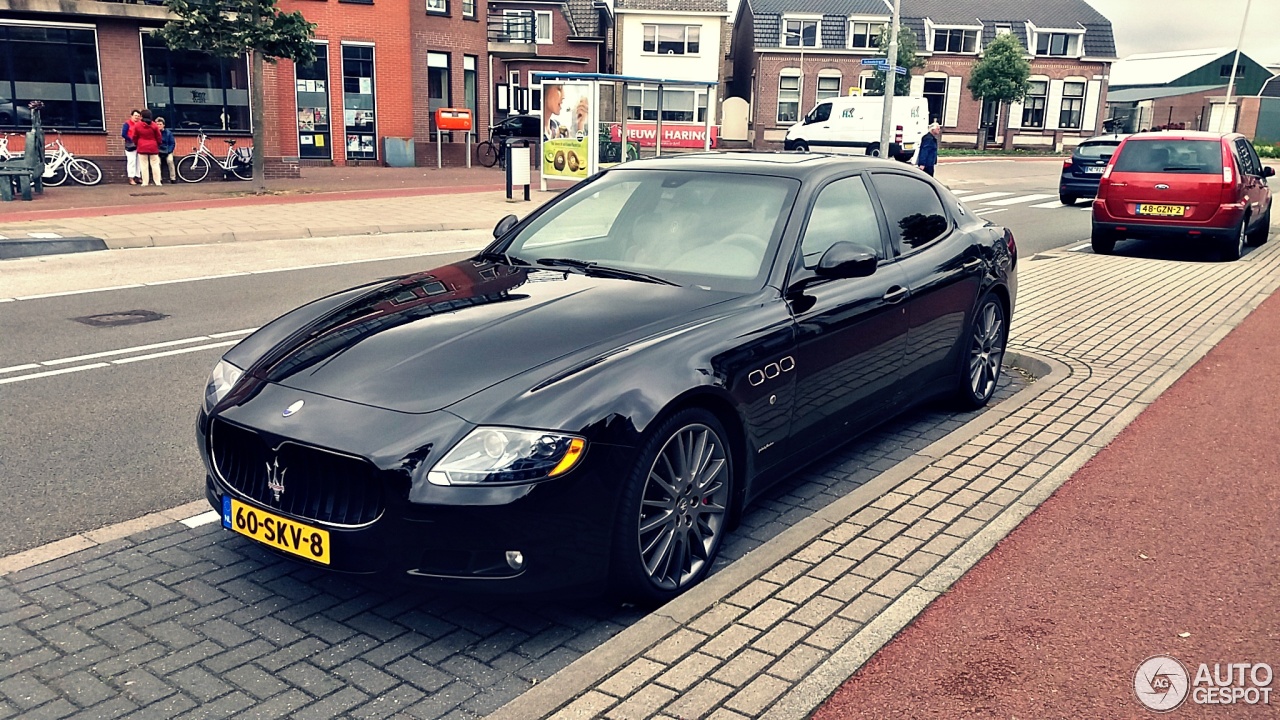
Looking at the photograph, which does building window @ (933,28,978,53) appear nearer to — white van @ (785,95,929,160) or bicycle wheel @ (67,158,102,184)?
white van @ (785,95,929,160)

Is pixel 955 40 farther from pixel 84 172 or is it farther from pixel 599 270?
pixel 599 270

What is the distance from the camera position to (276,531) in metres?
3.58

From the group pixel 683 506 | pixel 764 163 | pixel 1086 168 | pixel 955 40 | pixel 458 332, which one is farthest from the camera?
pixel 955 40

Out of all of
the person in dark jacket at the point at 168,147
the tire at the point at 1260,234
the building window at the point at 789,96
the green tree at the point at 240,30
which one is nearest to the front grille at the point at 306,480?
the tire at the point at 1260,234

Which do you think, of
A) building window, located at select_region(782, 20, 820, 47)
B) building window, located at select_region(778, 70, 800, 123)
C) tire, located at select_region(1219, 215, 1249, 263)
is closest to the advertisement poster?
tire, located at select_region(1219, 215, 1249, 263)

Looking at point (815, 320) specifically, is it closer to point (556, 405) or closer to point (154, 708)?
point (556, 405)

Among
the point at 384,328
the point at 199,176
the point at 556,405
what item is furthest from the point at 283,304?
the point at 199,176

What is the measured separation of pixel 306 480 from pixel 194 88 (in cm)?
2585

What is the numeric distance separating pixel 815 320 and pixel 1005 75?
5662 centimetres

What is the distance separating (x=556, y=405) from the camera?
3473 mm

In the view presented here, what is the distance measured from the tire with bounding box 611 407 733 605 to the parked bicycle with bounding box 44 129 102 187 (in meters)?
23.2

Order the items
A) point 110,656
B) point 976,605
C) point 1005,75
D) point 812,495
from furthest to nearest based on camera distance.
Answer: point 1005,75 < point 812,495 < point 976,605 < point 110,656

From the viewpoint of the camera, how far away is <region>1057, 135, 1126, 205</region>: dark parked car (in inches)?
930

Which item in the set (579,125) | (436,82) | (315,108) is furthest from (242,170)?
(436,82)
